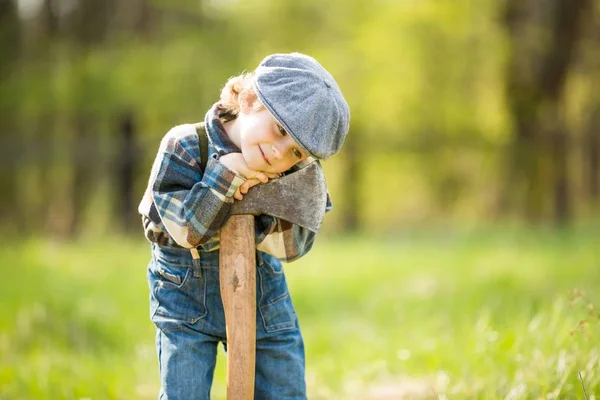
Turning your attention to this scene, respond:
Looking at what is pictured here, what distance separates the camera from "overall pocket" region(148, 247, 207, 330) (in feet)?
8.30

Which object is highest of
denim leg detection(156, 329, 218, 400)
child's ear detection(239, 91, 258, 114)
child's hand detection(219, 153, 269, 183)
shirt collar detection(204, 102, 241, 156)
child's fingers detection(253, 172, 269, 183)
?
child's ear detection(239, 91, 258, 114)

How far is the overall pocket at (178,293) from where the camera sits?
2529mm

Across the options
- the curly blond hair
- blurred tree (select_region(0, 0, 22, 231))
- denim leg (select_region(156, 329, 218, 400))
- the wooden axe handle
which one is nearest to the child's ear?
the curly blond hair

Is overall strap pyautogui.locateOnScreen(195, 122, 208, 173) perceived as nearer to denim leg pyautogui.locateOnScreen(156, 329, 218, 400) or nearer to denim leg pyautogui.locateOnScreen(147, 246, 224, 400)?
denim leg pyautogui.locateOnScreen(147, 246, 224, 400)

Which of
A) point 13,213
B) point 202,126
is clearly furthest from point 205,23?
point 202,126

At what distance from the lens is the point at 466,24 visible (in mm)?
13836

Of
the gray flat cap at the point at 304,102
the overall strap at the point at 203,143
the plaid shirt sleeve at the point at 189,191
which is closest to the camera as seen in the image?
the gray flat cap at the point at 304,102

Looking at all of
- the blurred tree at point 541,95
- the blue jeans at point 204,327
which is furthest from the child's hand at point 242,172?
the blurred tree at point 541,95

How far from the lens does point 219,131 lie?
2459 millimetres

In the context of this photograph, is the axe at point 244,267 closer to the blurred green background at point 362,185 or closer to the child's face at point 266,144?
the child's face at point 266,144

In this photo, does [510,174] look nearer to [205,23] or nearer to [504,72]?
[504,72]

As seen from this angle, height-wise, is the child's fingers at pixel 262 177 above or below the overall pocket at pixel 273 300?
above

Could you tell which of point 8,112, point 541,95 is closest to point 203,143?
point 541,95

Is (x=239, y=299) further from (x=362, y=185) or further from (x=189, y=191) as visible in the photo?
(x=362, y=185)
